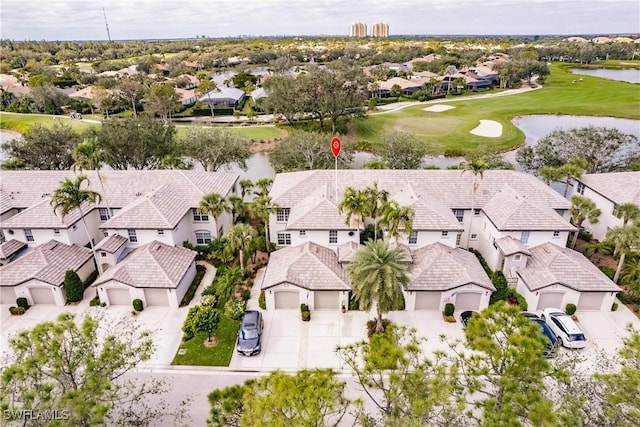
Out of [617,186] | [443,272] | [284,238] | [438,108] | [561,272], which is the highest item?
[617,186]

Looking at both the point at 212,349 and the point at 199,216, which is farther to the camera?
the point at 199,216

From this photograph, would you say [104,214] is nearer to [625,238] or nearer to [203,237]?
[203,237]

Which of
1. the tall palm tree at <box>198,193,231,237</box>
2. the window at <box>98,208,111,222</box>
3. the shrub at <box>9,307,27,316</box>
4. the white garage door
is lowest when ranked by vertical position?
the shrub at <box>9,307,27,316</box>

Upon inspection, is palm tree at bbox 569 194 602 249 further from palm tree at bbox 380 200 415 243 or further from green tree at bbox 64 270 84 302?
green tree at bbox 64 270 84 302

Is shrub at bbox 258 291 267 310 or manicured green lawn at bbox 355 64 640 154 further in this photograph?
manicured green lawn at bbox 355 64 640 154

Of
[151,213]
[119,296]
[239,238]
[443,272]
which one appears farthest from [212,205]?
[443,272]

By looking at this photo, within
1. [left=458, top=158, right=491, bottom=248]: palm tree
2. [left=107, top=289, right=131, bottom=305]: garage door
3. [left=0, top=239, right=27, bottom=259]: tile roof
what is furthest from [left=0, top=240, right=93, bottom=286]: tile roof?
[left=458, top=158, right=491, bottom=248]: palm tree

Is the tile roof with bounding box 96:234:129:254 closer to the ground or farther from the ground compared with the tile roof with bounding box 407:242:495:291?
farther from the ground
